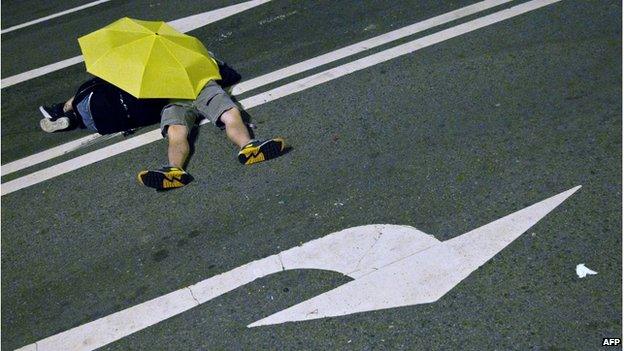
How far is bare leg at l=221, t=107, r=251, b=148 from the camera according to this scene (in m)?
5.92

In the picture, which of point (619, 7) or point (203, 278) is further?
point (619, 7)

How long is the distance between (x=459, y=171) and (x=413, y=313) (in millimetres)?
1439

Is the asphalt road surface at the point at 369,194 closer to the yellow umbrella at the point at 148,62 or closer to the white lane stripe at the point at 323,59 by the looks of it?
the white lane stripe at the point at 323,59

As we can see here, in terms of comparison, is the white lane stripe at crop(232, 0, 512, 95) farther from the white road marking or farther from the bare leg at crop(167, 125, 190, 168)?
the white road marking

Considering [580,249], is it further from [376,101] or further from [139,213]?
[139,213]

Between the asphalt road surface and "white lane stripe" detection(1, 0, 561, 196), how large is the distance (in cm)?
8

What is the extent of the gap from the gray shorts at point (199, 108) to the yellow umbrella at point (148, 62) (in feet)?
0.31

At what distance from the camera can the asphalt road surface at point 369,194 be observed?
4266 mm

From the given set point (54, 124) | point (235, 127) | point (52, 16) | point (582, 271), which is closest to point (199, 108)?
point (235, 127)

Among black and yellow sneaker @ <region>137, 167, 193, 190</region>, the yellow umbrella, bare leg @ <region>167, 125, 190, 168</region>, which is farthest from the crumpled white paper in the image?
the yellow umbrella

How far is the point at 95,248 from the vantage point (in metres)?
5.21

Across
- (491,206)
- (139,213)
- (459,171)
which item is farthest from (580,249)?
(139,213)

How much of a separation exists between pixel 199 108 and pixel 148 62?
1.96 ft

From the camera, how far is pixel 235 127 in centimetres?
601
